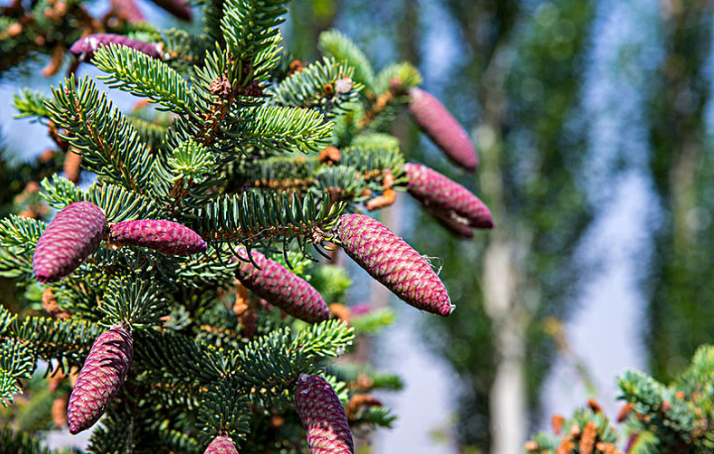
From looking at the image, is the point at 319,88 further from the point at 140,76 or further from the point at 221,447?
the point at 221,447

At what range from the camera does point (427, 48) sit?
542 cm

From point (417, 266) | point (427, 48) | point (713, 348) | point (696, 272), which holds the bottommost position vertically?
point (417, 266)

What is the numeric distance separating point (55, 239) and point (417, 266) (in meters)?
0.21

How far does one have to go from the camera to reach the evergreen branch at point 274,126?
0.45 m

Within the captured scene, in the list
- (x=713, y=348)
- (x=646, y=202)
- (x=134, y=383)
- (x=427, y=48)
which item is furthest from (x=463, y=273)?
(x=134, y=383)

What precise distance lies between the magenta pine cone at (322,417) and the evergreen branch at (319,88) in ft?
0.78

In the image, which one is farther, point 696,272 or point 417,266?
point 696,272

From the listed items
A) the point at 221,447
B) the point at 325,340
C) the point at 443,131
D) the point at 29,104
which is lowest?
the point at 221,447

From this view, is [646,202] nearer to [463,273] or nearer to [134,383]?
[463,273]

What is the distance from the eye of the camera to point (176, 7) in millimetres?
741

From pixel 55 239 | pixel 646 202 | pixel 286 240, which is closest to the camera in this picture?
pixel 55 239

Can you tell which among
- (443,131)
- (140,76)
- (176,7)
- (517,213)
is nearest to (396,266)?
(140,76)

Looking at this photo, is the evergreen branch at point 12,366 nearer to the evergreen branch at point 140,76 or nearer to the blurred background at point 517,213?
the evergreen branch at point 140,76

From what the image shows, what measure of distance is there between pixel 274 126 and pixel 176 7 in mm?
378
